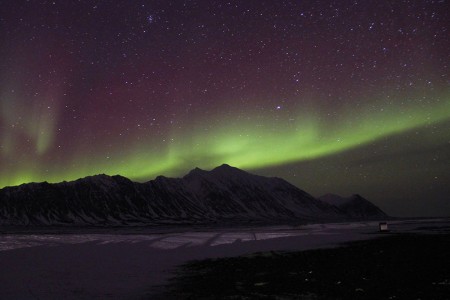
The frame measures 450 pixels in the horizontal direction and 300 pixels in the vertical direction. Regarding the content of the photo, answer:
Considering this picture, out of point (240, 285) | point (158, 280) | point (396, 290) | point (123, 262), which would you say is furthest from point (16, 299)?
point (396, 290)

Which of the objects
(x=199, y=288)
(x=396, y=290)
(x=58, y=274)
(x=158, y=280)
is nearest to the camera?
(x=396, y=290)

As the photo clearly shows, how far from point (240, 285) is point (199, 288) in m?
1.40

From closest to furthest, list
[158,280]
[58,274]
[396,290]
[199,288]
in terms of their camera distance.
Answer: [396,290]
[199,288]
[158,280]
[58,274]

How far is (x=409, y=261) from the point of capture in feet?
58.3

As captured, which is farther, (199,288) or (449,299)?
(199,288)

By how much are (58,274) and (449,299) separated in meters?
14.8

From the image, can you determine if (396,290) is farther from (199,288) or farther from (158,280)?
(158,280)

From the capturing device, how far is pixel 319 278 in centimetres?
Answer: 1398

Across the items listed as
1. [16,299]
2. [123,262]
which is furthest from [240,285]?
[123,262]

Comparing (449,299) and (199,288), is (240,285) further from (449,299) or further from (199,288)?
(449,299)

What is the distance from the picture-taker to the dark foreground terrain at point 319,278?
11281 millimetres

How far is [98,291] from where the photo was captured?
42.1ft

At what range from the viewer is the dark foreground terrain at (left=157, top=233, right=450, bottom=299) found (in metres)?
11.3

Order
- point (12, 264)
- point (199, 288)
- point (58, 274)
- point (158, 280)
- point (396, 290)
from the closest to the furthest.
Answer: point (396, 290)
point (199, 288)
point (158, 280)
point (58, 274)
point (12, 264)
